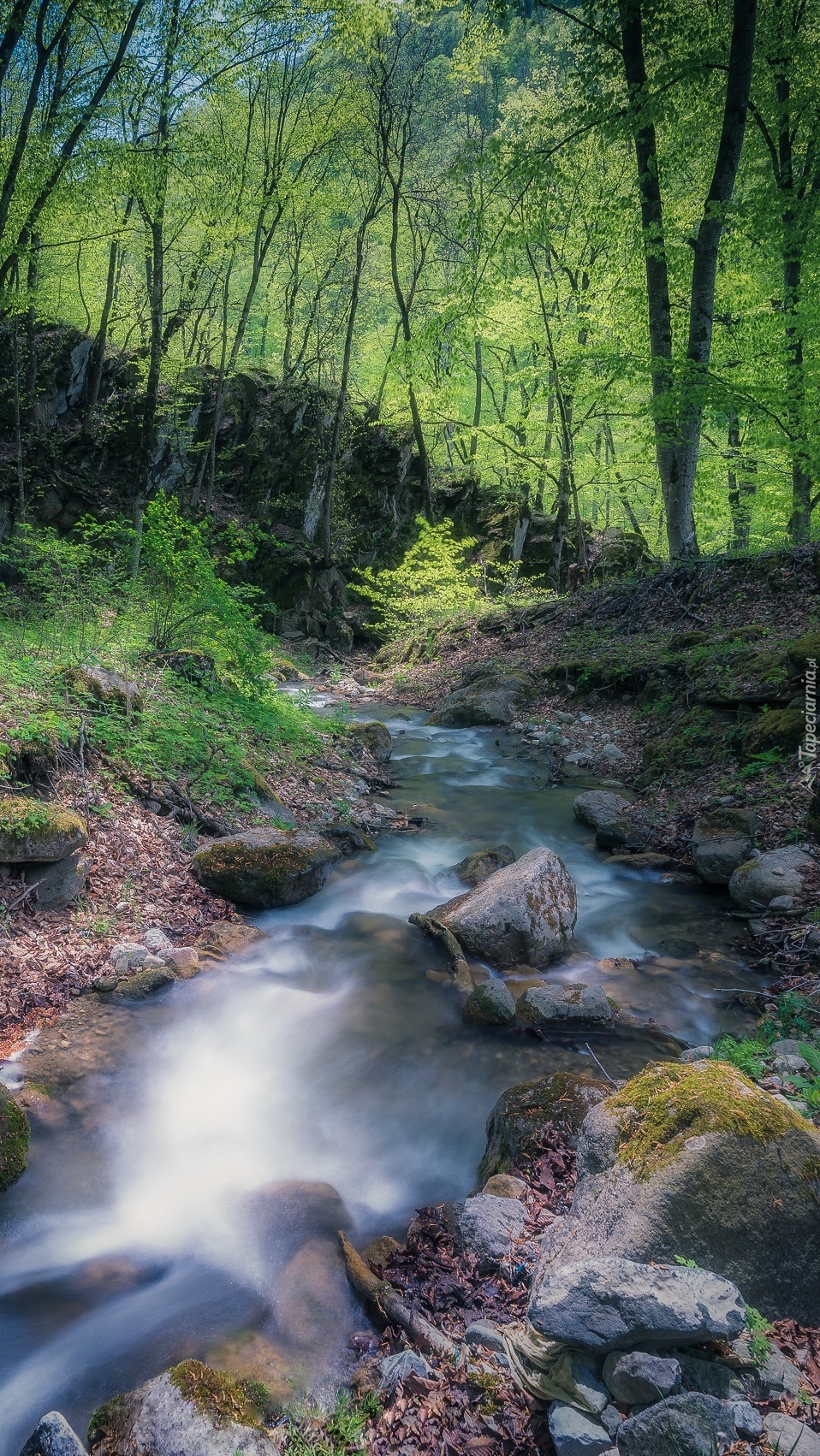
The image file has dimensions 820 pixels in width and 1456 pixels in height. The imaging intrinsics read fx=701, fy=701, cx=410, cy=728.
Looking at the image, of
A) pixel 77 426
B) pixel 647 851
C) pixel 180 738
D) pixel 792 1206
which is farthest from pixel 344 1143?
pixel 77 426

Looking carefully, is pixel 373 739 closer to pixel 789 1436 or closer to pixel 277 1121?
pixel 277 1121

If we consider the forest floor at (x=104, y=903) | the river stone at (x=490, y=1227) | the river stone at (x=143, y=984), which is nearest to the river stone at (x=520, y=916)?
the forest floor at (x=104, y=903)

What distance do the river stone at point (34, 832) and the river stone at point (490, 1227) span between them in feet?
10.8

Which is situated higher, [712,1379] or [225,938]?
[712,1379]

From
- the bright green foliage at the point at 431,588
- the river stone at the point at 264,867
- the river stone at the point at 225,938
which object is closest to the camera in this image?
the river stone at the point at 225,938

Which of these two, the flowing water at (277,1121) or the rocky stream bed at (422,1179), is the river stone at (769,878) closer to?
the rocky stream bed at (422,1179)

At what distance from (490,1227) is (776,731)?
19.2 ft

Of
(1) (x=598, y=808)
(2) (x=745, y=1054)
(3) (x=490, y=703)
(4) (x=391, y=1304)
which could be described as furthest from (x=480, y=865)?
(3) (x=490, y=703)

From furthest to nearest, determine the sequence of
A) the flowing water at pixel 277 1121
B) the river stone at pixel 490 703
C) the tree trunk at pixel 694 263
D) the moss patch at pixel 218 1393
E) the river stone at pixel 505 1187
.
Result: the river stone at pixel 490 703
the tree trunk at pixel 694 263
the river stone at pixel 505 1187
the flowing water at pixel 277 1121
the moss patch at pixel 218 1393

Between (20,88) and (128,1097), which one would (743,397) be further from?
(20,88)

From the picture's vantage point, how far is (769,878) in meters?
5.55

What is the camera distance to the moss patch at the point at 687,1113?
238cm

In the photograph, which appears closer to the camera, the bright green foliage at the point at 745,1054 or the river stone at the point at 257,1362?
the river stone at the point at 257,1362

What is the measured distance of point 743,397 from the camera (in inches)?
357
